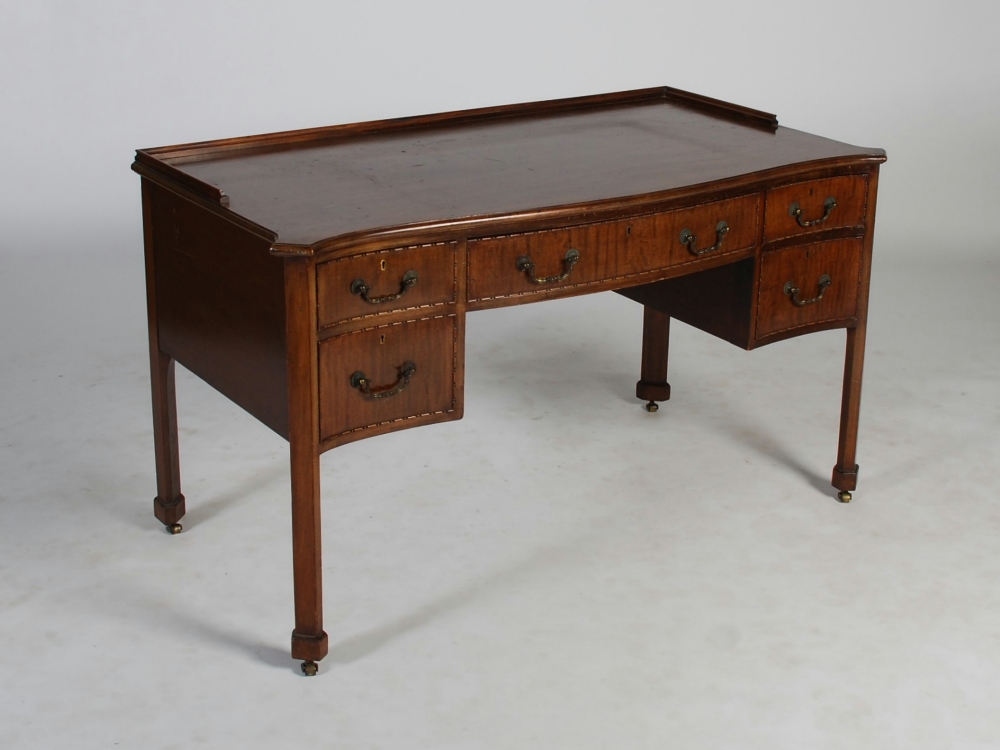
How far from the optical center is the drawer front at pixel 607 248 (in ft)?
10.2

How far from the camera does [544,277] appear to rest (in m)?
3.18

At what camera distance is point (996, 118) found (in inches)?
236

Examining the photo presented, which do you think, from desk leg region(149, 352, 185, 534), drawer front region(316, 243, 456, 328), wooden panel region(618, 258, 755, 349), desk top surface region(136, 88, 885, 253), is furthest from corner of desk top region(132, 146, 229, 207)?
wooden panel region(618, 258, 755, 349)

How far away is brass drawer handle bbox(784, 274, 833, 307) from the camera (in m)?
3.62

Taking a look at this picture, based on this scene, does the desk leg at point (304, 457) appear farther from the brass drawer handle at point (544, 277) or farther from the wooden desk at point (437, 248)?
the brass drawer handle at point (544, 277)

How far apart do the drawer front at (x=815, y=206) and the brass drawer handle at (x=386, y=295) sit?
3.11ft

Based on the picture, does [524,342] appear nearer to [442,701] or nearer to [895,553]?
[895,553]

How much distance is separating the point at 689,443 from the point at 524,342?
856mm

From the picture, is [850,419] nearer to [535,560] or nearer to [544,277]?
[535,560]

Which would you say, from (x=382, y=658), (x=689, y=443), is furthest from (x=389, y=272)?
(x=689, y=443)

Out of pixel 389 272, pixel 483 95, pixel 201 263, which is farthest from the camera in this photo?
pixel 483 95

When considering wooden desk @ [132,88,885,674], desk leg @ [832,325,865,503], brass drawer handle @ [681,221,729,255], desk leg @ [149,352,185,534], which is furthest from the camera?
desk leg @ [832,325,865,503]

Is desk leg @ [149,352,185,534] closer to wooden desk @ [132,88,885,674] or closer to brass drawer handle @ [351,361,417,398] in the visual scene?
wooden desk @ [132,88,885,674]

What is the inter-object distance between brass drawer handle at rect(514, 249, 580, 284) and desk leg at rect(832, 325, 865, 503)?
95 centimetres
